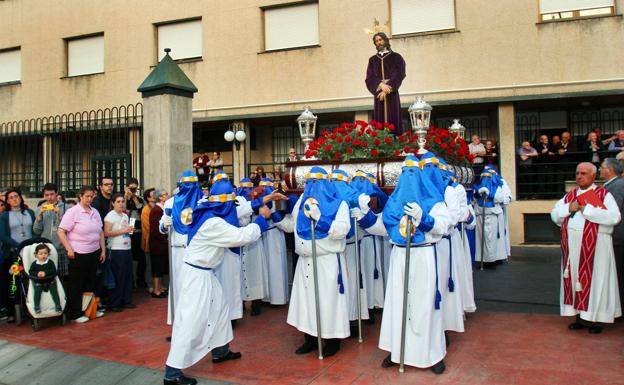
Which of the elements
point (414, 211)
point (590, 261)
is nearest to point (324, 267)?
point (414, 211)

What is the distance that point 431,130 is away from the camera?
349 inches

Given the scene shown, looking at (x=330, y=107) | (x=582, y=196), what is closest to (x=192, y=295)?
(x=582, y=196)

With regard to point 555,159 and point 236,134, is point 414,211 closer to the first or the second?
point 555,159

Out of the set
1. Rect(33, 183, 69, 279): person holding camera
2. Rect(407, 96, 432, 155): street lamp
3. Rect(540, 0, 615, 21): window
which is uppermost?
Rect(540, 0, 615, 21): window

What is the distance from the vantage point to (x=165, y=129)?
401 inches

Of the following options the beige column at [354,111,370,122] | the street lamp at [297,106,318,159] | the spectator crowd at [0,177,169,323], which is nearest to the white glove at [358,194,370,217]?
the street lamp at [297,106,318,159]

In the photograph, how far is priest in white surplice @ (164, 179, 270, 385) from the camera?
5.43m

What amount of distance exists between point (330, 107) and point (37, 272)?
34.4 ft

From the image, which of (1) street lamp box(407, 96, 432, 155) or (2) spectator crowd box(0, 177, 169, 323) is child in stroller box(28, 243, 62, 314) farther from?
(1) street lamp box(407, 96, 432, 155)

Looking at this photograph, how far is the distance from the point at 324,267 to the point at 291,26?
12.5 meters

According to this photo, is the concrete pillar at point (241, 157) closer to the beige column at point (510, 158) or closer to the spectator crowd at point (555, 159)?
the beige column at point (510, 158)

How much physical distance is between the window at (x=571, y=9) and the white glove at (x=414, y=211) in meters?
11.8

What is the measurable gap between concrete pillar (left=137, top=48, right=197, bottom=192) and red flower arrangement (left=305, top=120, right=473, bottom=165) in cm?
302

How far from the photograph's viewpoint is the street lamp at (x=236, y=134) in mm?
16516
